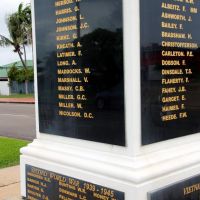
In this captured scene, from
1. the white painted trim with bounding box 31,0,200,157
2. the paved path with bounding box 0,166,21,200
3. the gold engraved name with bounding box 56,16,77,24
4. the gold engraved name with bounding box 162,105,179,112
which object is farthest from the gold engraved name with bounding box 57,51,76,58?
the paved path with bounding box 0,166,21,200

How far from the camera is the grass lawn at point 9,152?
289 inches

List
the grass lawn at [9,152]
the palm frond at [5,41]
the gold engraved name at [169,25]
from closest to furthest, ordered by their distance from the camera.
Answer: the gold engraved name at [169,25]
the grass lawn at [9,152]
the palm frond at [5,41]

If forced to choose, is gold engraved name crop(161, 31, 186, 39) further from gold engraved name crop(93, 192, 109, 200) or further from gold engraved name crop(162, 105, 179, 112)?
gold engraved name crop(93, 192, 109, 200)

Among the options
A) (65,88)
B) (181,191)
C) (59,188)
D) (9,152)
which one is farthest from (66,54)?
(9,152)

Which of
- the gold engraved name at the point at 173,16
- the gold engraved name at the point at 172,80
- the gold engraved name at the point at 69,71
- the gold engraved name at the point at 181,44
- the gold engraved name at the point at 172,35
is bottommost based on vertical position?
the gold engraved name at the point at 172,80

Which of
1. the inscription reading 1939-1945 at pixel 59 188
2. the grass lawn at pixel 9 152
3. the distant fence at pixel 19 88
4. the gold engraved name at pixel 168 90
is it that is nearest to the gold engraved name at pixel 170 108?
the gold engraved name at pixel 168 90

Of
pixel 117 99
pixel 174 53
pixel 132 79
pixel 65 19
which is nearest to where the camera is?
pixel 132 79

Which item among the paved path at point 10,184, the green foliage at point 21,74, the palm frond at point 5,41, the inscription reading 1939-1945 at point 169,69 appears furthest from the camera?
the palm frond at point 5,41

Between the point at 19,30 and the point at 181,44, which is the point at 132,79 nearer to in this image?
the point at 181,44

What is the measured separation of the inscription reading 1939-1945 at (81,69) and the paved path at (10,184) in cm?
161

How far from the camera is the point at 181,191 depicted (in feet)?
10.8

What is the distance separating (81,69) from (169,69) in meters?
0.69

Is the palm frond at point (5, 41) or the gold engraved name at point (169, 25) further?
the palm frond at point (5, 41)

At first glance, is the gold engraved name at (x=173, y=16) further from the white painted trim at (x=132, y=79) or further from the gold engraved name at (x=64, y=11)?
the gold engraved name at (x=64, y=11)
